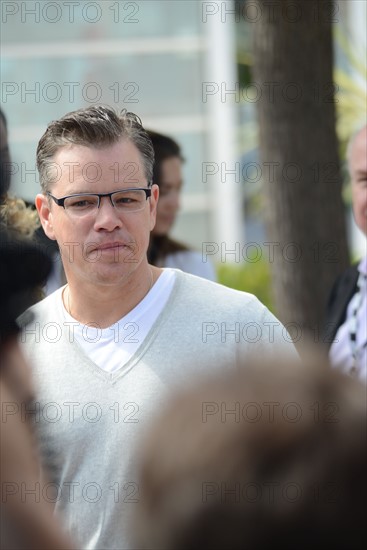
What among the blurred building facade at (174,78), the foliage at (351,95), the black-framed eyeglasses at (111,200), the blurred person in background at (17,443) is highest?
the blurred building facade at (174,78)

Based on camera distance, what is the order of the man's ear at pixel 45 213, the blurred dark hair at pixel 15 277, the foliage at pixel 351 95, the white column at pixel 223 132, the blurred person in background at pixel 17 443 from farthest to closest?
the white column at pixel 223 132 < the foliage at pixel 351 95 < the man's ear at pixel 45 213 < the blurred dark hair at pixel 15 277 < the blurred person in background at pixel 17 443

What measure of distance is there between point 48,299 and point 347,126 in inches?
264

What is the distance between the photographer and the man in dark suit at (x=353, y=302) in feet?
12.0

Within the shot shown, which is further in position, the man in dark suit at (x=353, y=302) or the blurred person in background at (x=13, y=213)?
the man in dark suit at (x=353, y=302)

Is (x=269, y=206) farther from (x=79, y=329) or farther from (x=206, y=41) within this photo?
(x=206, y=41)

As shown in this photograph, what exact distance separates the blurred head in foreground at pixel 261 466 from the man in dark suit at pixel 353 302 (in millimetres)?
2550

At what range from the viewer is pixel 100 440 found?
8.47ft

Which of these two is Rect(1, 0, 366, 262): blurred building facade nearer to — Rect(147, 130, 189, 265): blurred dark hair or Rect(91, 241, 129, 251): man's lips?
Rect(147, 130, 189, 265): blurred dark hair

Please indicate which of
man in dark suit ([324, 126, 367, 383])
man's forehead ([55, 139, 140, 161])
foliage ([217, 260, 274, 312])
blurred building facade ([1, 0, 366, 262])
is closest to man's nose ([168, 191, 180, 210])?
man in dark suit ([324, 126, 367, 383])

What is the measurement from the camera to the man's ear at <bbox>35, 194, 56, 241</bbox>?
3.05 meters

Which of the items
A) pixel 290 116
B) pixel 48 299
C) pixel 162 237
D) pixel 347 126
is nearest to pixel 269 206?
pixel 290 116

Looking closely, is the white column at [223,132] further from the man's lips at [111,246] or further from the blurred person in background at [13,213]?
the man's lips at [111,246]

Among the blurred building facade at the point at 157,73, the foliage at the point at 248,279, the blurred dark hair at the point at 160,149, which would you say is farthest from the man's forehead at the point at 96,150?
the blurred building facade at the point at 157,73

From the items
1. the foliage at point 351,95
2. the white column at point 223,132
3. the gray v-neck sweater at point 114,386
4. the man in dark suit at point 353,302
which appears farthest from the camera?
the white column at point 223,132
